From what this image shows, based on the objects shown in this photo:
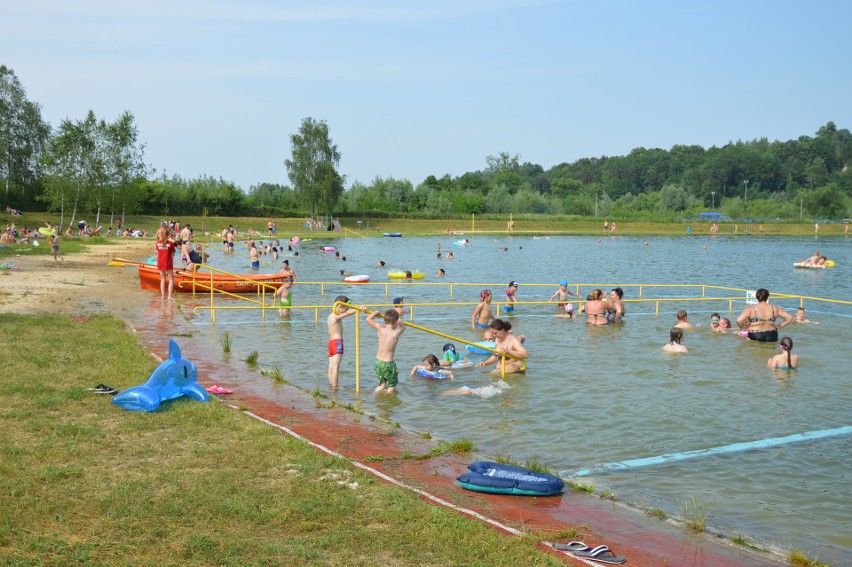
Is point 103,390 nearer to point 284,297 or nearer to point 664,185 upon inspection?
point 284,297

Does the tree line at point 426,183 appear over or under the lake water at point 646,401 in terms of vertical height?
over

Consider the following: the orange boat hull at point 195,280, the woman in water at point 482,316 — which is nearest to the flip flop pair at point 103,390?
the woman in water at point 482,316

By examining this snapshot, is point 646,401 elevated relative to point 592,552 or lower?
lower

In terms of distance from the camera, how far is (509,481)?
24.7 feet

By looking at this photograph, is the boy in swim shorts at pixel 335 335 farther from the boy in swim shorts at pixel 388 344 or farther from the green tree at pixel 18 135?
the green tree at pixel 18 135

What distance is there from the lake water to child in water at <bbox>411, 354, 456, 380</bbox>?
0.17 metres

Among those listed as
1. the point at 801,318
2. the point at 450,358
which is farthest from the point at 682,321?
the point at 450,358

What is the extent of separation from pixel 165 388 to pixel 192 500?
3742 mm

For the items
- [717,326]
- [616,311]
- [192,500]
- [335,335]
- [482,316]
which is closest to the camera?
[192,500]

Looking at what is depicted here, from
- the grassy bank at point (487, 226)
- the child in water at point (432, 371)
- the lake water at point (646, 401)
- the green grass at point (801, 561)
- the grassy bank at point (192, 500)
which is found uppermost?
the grassy bank at point (487, 226)

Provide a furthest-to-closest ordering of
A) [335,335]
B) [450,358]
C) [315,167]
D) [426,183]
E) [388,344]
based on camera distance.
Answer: [426,183], [315,167], [450,358], [335,335], [388,344]

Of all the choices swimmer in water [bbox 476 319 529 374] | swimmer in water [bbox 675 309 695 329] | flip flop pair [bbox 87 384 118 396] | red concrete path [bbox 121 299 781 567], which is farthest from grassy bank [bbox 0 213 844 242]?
red concrete path [bbox 121 299 781 567]

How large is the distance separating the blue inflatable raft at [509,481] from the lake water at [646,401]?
969 mm

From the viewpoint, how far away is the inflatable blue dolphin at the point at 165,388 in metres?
9.33
